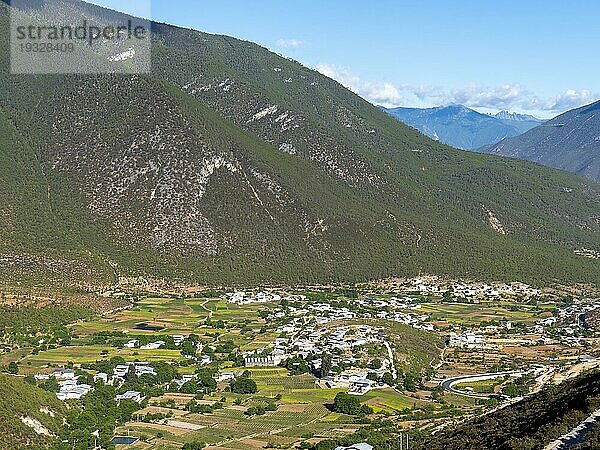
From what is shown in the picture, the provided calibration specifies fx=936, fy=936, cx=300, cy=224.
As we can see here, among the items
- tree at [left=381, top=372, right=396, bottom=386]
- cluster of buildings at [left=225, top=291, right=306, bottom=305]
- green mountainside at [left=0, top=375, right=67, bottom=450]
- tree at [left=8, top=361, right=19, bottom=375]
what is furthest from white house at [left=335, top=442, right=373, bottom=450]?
cluster of buildings at [left=225, top=291, right=306, bottom=305]

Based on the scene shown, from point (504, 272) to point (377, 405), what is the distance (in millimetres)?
93833

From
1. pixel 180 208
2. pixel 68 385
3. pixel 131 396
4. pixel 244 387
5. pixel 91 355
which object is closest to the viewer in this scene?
pixel 131 396

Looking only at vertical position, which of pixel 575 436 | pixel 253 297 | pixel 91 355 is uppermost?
pixel 575 436

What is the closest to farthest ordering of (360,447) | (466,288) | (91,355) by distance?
1. (360,447)
2. (91,355)
3. (466,288)

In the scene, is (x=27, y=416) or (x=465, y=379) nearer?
(x=27, y=416)

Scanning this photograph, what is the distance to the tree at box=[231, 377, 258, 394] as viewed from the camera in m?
84.6

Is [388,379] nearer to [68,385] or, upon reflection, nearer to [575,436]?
[68,385]

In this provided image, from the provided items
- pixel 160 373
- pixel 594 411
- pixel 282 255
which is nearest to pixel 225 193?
pixel 282 255

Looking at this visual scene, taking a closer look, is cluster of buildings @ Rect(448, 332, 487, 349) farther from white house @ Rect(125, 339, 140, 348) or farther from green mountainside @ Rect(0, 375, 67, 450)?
green mountainside @ Rect(0, 375, 67, 450)

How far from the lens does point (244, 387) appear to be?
278ft

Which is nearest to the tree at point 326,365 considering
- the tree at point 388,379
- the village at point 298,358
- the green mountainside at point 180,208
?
the village at point 298,358

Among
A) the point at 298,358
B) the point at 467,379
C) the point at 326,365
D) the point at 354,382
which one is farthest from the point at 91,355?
the point at 467,379

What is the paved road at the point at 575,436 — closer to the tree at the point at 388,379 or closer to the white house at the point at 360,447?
the white house at the point at 360,447

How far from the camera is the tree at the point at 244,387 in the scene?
84.6 meters
